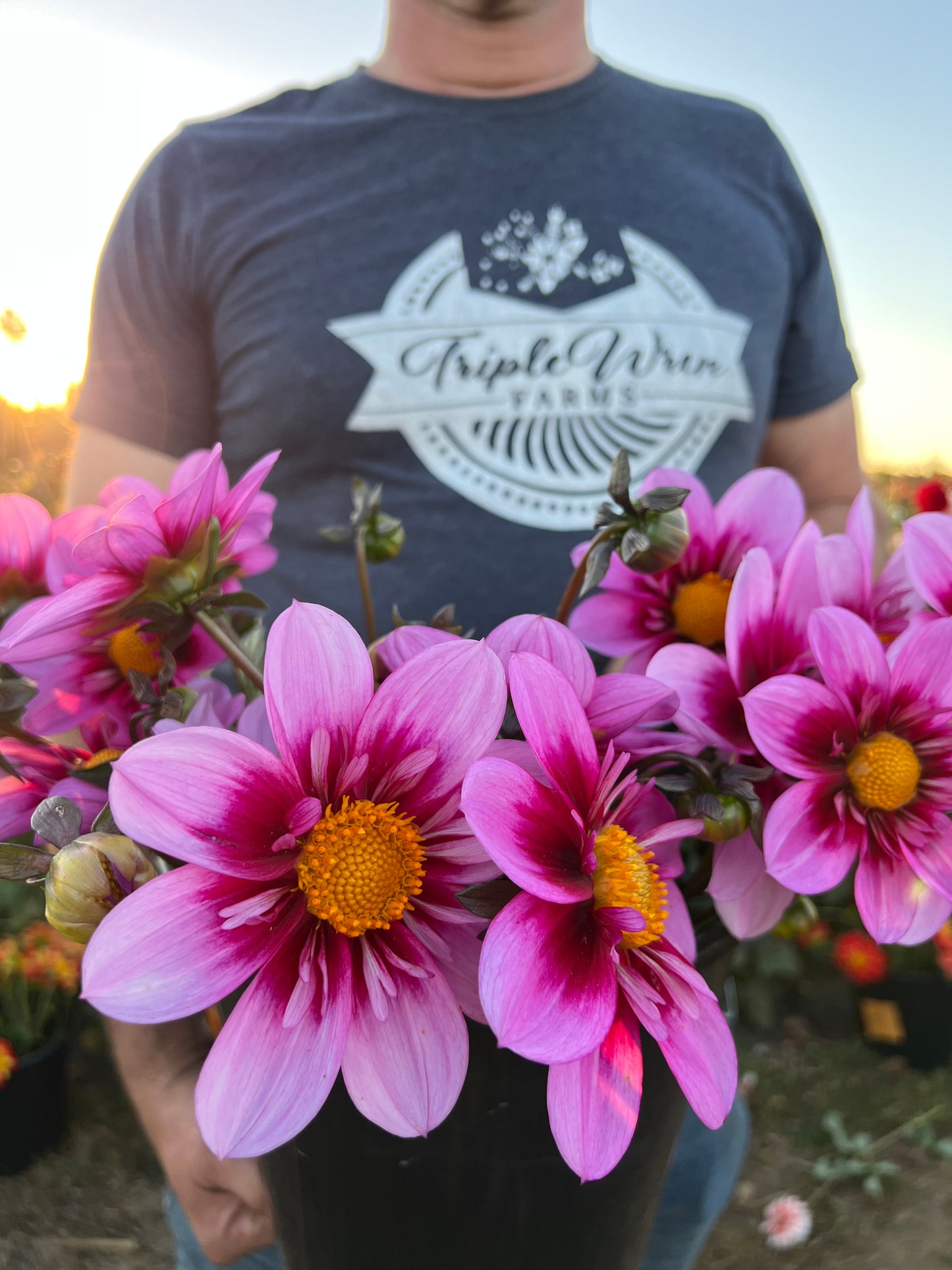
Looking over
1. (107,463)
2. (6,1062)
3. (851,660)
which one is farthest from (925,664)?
(6,1062)

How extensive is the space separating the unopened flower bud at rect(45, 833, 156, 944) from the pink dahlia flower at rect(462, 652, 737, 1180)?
124 millimetres

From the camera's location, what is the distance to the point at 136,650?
388 millimetres

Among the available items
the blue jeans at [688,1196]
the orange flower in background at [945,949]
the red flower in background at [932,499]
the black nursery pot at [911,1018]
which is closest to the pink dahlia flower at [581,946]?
the red flower in background at [932,499]

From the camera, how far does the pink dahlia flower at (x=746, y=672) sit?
0.35 m

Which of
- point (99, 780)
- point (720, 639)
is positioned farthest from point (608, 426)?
point (99, 780)

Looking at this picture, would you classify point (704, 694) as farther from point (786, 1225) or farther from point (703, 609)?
point (786, 1225)

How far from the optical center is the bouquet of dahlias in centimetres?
28

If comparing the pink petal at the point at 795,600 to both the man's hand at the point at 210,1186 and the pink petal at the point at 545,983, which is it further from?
the man's hand at the point at 210,1186

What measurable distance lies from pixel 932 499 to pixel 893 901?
2.27 ft

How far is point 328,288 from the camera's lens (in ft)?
3.87

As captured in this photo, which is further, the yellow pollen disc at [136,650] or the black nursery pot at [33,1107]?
the black nursery pot at [33,1107]

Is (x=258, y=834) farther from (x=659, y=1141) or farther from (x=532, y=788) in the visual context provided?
(x=659, y=1141)

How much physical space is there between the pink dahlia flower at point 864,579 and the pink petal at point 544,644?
0.11 m

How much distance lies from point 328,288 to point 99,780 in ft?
3.17
